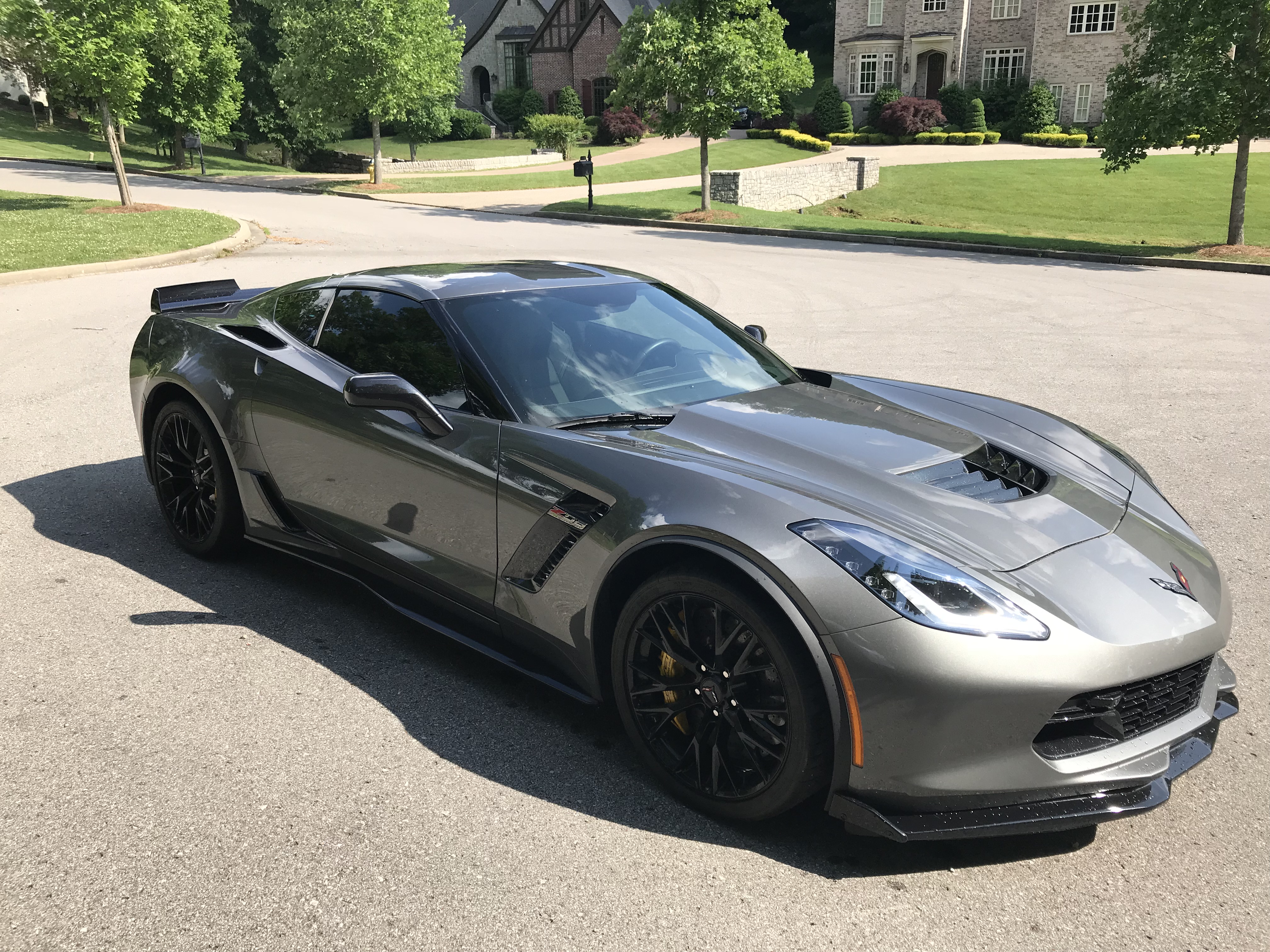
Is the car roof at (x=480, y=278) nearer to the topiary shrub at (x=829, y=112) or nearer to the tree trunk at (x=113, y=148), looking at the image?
the tree trunk at (x=113, y=148)

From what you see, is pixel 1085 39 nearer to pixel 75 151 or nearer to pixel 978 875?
pixel 75 151

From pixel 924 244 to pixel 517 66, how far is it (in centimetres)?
5140

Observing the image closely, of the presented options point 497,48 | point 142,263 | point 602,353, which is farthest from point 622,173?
point 497,48

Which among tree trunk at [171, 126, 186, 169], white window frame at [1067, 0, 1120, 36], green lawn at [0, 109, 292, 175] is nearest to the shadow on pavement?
green lawn at [0, 109, 292, 175]

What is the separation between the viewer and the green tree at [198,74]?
27.7m

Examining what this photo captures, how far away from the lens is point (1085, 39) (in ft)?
179

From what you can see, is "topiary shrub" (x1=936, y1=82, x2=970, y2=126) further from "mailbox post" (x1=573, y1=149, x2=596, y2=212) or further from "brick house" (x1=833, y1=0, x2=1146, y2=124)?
"mailbox post" (x1=573, y1=149, x2=596, y2=212)

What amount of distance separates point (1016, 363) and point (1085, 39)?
53497 mm

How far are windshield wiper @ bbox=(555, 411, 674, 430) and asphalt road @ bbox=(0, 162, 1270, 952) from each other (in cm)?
101

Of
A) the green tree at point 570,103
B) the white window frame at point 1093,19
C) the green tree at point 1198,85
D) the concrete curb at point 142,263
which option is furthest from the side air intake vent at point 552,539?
the white window frame at point 1093,19

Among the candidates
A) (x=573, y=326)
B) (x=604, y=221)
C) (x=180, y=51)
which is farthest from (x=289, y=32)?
(x=573, y=326)

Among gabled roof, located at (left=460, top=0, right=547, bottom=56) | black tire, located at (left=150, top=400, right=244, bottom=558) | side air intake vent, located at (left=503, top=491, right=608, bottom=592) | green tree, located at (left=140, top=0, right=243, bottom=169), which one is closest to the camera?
side air intake vent, located at (left=503, top=491, right=608, bottom=592)

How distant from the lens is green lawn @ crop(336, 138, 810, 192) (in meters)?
34.0

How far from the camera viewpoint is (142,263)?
1625cm
